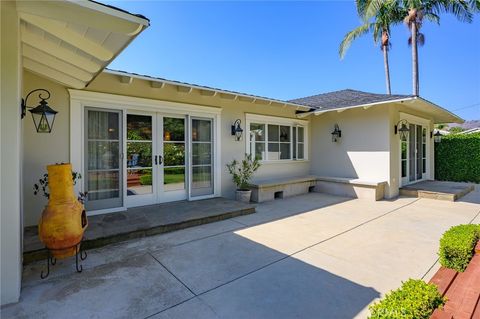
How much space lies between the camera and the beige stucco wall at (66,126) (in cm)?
410

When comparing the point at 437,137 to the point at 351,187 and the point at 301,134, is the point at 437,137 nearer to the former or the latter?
the point at 351,187

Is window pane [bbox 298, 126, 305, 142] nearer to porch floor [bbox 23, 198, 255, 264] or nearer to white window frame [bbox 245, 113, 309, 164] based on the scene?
white window frame [bbox 245, 113, 309, 164]

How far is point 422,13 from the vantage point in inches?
482

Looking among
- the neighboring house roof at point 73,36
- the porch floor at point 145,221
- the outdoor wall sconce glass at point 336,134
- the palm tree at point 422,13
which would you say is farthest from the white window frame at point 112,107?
the palm tree at point 422,13

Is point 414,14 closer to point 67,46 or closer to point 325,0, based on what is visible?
point 325,0

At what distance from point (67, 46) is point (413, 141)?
10.2m

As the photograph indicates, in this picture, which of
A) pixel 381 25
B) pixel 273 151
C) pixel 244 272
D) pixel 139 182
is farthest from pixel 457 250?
pixel 381 25

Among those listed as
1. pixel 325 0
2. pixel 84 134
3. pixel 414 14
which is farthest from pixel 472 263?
pixel 414 14

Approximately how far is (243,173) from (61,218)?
4.55 metres

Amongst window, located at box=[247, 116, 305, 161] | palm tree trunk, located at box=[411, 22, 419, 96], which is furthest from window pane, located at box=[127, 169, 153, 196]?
palm tree trunk, located at box=[411, 22, 419, 96]

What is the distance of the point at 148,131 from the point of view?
17.7 ft

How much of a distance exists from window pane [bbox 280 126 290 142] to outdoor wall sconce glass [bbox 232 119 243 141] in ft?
6.37

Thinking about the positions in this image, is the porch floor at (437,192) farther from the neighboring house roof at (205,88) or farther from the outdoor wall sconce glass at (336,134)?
the neighboring house roof at (205,88)

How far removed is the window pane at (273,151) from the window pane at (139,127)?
3.84m
